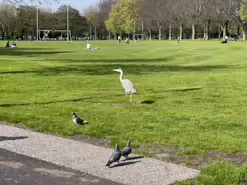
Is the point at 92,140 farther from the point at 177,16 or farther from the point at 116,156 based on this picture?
the point at 177,16

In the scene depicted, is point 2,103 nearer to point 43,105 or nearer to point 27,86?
point 43,105

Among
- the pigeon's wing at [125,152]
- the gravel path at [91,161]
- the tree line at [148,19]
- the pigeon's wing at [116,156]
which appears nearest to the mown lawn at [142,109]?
the gravel path at [91,161]

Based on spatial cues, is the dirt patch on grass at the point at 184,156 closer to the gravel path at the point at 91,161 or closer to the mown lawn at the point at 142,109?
the mown lawn at the point at 142,109

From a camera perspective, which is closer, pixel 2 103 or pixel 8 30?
pixel 2 103

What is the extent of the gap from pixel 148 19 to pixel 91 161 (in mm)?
118143

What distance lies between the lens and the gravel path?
6.91m

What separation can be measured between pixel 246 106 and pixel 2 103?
8.32m

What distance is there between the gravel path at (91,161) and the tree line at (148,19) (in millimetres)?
72995

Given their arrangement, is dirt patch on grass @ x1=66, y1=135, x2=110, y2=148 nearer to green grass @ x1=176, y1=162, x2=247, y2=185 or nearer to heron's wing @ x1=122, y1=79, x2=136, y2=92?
green grass @ x1=176, y1=162, x2=247, y2=185

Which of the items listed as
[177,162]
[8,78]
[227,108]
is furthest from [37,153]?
[8,78]

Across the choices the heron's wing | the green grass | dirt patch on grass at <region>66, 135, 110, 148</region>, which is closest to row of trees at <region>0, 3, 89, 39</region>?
the heron's wing

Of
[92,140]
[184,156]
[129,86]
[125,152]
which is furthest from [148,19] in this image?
[125,152]

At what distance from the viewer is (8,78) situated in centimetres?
2277

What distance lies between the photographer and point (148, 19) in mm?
123500
